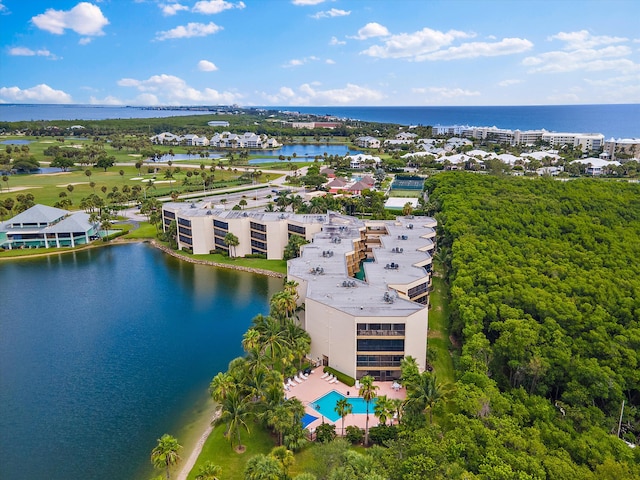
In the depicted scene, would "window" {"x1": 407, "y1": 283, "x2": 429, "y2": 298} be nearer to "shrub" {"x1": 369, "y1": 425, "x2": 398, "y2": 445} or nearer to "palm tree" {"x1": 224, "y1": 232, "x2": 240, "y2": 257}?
"shrub" {"x1": 369, "y1": 425, "x2": 398, "y2": 445}

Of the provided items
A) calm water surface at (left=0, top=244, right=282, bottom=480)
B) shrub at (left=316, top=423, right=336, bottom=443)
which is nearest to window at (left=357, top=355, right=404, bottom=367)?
shrub at (left=316, top=423, right=336, bottom=443)

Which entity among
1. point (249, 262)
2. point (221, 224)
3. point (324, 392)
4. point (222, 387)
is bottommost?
point (324, 392)

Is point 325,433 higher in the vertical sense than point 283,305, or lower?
lower

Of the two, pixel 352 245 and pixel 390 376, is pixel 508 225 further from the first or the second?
pixel 390 376

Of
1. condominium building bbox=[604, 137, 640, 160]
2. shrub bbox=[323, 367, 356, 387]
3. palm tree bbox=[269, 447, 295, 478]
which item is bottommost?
shrub bbox=[323, 367, 356, 387]

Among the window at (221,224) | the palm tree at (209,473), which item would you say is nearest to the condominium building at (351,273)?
the window at (221,224)

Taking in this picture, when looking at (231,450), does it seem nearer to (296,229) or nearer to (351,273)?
(351,273)

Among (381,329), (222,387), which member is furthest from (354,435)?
(381,329)

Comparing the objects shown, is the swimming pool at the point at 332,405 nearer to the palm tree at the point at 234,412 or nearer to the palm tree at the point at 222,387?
the palm tree at the point at 234,412
